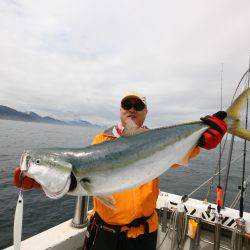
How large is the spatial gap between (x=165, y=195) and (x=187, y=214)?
35.3 inches

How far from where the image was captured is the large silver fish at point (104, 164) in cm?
283

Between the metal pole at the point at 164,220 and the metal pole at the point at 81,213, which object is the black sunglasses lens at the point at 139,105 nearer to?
the metal pole at the point at 81,213

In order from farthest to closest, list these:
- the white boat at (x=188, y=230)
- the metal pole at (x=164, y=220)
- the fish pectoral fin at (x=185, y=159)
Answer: the metal pole at (x=164, y=220) < the white boat at (x=188, y=230) < the fish pectoral fin at (x=185, y=159)

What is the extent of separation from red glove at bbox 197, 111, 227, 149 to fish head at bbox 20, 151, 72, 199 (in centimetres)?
205

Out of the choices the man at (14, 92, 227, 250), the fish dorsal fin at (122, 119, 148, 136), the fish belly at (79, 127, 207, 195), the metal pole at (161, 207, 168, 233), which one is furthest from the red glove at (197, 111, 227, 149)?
the metal pole at (161, 207, 168, 233)

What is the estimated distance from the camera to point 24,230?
1248cm

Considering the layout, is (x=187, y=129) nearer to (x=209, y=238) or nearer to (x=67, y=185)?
(x=67, y=185)

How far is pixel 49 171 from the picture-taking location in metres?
2.84

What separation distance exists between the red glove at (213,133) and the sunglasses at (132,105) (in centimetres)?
149

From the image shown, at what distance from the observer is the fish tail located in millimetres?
3614

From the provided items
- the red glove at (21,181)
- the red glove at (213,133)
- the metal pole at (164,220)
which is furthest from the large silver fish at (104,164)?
the metal pole at (164,220)

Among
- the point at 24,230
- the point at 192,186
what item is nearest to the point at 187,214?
the point at 24,230

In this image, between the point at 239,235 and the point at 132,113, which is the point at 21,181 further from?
the point at 239,235

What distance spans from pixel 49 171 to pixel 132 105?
2430 mm
